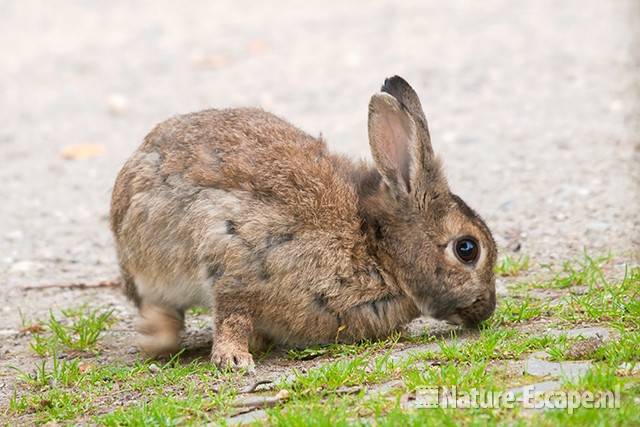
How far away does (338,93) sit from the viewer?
40.2ft

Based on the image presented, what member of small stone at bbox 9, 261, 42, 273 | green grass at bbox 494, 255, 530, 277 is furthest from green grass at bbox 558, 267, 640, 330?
small stone at bbox 9, 261, 42, 273

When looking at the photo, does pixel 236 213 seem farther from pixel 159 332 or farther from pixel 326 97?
pixel 326 97

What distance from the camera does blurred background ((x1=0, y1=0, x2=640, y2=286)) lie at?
8.27 m

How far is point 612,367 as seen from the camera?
4.62 m

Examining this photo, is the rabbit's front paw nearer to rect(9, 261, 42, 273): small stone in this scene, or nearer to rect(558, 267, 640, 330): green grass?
rect(558, 267, 640, 330): green grass

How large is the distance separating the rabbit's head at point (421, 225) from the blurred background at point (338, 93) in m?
1.51

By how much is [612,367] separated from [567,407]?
53 cm

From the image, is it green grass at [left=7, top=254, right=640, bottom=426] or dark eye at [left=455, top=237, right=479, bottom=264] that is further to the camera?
dark eye at [left=455, top=237, right=479, bottom=264]

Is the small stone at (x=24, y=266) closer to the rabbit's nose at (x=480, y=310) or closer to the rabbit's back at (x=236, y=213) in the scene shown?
the rabbit's back at (x=236, y=213)

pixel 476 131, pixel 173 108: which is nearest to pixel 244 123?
pixel 476 131

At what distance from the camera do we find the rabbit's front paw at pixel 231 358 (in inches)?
213

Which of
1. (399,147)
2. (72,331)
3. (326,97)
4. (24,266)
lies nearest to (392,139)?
(399,147)

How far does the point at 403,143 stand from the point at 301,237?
72cm

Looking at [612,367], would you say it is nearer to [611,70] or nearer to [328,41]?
[611,70]
